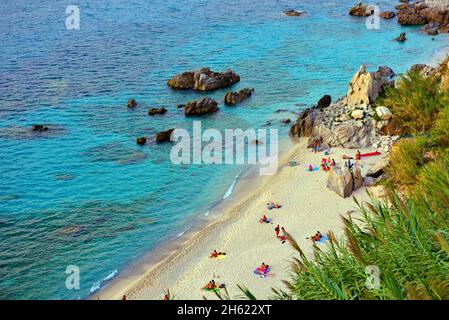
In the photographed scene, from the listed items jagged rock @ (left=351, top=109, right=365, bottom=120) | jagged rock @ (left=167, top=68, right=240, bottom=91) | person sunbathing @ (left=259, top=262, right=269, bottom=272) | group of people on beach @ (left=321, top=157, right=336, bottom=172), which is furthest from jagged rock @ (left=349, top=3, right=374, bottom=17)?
person sunbathing @ (left=259, top=262, right=269, bottom=272)

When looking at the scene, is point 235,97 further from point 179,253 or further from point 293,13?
point 293,13

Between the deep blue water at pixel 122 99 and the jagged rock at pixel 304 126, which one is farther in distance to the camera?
the jagged rock at pixel 304 126

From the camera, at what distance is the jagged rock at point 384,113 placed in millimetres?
48281

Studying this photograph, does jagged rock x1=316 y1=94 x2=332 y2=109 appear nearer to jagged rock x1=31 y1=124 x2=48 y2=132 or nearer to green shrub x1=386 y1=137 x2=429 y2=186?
green shrub x1=386 y1=137 x2=429 y2=186

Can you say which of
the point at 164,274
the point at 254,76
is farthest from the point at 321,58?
the point at 164,274

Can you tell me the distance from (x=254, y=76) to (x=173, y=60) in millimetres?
13133

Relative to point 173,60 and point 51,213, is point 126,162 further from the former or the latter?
point 173,60

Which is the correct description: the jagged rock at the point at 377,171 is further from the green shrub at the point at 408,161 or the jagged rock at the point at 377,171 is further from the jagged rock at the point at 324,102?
the jagged rock at the point at 324,102

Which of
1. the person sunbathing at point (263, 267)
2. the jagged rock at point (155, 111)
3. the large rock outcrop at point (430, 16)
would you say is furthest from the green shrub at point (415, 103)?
the large rock outcrop at point (430, 16)

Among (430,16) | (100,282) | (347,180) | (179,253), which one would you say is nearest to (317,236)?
(347,180)

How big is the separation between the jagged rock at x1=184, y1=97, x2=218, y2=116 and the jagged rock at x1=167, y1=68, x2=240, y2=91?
679cm

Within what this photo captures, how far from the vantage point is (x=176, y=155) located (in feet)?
176

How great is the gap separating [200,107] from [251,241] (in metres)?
27.5

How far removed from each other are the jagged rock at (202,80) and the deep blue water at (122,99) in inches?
63.0
